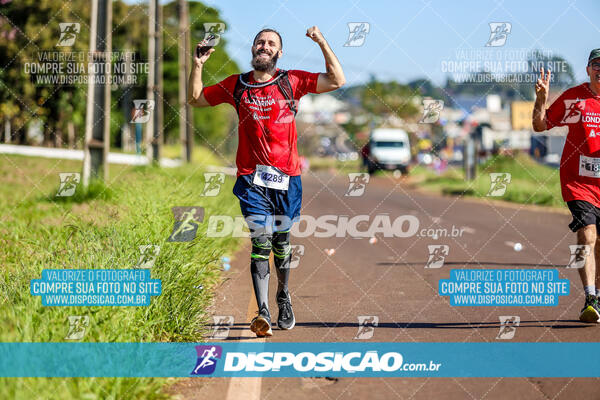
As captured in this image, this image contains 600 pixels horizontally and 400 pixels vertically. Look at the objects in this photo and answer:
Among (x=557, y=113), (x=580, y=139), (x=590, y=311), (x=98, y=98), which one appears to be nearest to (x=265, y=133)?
(x=557, y=113)

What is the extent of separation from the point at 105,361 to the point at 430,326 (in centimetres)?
299

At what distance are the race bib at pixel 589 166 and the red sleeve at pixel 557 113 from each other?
1.17 feet

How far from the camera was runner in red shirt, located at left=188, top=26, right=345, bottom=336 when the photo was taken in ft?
19.7

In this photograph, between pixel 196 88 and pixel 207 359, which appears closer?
pixel 207 359

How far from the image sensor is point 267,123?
6055 millimetres

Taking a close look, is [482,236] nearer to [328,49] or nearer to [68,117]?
[328,49]

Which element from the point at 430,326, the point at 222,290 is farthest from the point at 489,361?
the point at 222,290

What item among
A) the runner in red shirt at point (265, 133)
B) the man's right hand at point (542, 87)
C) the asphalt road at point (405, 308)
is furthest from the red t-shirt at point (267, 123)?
the man's right hand at point (542, 87)

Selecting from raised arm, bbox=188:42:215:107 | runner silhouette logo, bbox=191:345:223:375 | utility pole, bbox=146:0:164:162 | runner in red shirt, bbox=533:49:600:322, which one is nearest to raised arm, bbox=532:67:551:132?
runner in red shirt, bbox=533:49:600:322

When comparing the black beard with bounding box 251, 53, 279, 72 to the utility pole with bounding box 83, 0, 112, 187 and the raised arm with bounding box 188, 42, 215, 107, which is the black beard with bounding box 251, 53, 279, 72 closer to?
the raised arm with bounding box 188, 42, 215, 107

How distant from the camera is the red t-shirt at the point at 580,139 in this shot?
6590mm

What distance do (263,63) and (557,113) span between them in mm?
2561

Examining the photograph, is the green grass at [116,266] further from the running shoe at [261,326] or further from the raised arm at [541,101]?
the raised arm at [541,101]

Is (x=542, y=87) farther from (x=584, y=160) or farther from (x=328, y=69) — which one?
(x=328, y=69)
